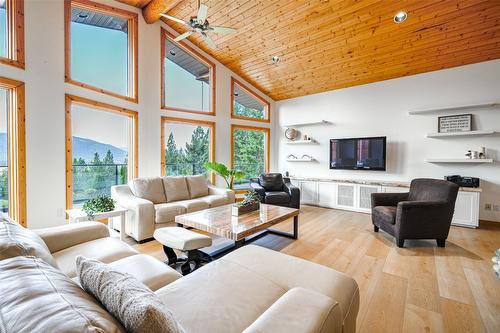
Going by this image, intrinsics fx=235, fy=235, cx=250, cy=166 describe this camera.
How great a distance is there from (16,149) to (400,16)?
5791mm

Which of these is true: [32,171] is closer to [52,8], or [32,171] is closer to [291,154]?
[52,8]

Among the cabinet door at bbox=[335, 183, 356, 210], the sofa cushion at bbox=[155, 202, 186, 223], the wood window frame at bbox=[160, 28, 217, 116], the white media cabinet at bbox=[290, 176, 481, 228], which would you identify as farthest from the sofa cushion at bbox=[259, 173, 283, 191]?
the sofa cushion at bbox=[155, 202, 186, 223]

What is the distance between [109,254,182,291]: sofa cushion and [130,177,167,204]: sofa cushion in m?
2.34

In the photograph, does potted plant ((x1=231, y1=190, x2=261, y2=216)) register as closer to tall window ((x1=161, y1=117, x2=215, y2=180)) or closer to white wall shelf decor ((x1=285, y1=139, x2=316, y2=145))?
tall window ((x1=161, y1=117, x2=215, y2=180))

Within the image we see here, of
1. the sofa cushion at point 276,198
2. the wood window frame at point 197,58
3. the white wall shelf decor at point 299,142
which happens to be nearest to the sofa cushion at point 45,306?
the sofa cushion at point 276,198

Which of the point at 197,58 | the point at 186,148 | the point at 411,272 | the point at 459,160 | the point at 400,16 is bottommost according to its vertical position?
the point at 411,272

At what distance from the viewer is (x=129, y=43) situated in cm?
450

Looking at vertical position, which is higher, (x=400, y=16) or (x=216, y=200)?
(x=400, y=16)

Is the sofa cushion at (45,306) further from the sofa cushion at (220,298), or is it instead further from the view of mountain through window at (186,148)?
the view of mountain through window at (186,148)

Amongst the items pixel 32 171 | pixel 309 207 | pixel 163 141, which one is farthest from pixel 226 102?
pixel 32 171

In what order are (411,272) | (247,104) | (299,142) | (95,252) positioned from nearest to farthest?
(95,252), (411,272), (299,142), (247,104)

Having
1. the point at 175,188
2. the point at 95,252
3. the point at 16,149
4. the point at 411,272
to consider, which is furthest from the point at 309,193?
the point at 16,149

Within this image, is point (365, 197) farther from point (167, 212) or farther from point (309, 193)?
point (167, 212)

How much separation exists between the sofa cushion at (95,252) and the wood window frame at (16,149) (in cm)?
203
